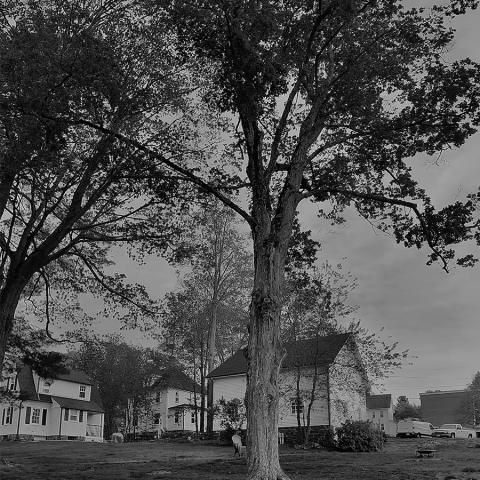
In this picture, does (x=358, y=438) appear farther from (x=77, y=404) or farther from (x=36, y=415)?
(x=77, y=404)

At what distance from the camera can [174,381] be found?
6738 cm

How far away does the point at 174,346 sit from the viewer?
46.3 metres

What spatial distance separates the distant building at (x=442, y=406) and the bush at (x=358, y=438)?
68424mm

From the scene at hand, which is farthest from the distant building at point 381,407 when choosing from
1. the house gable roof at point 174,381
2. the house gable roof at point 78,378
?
the house gable roof at point 78,378

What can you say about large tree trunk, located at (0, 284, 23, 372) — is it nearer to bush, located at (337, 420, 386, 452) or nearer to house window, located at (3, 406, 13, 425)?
bush, located at (337, 420, 386, 452)

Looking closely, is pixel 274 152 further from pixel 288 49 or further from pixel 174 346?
pixel 174 346

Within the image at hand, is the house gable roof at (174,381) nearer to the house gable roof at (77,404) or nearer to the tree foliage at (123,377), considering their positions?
the tree foliage at (123,377)

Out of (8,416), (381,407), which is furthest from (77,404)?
(381,407)

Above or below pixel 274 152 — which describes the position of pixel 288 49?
above

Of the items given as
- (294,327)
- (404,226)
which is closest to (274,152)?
(404,226)

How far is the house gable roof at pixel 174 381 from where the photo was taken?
171 ft

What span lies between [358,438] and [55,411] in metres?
35.9

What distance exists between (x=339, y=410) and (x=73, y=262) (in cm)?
2099

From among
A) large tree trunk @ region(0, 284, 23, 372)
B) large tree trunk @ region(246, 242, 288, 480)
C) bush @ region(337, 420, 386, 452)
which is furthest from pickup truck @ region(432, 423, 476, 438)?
large tree trunk @ region(246, 242, 288, 480)
